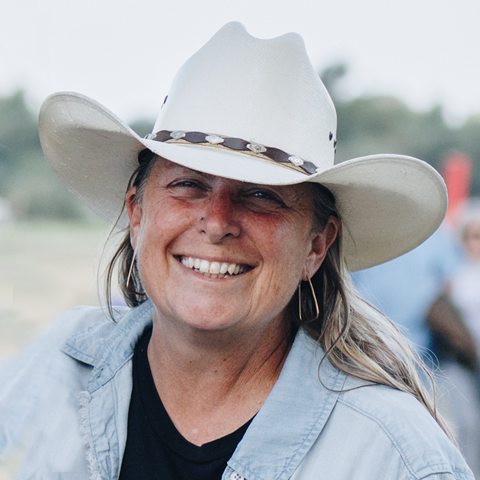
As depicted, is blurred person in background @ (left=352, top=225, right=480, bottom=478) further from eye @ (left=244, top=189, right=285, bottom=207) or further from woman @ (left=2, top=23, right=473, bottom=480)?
eye @ (left=244, top=189, right=285, bottom=207)

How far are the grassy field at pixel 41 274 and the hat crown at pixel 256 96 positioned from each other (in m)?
0.79

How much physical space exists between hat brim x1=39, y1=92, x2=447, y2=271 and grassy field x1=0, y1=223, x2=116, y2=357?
11.0 inches

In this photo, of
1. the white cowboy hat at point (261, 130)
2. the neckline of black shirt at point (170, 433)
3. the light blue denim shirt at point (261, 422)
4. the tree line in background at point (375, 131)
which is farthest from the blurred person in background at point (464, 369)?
the tree line in background at point (375, 131)

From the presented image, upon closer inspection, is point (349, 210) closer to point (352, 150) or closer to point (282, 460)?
point (282, 460)

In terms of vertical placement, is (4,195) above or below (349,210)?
below

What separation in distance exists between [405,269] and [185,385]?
105 inches

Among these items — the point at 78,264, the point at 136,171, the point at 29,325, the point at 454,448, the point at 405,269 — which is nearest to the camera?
the point at 454,448

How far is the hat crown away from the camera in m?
1.75

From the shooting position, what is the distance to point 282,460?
67.1 inches

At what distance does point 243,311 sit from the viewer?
1772mm

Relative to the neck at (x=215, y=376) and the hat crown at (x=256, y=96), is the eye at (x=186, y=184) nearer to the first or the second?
the hat crown at (x=256, y=96)

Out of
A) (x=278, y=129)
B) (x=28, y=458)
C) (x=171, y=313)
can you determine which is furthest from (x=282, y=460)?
(x=278, y=129)

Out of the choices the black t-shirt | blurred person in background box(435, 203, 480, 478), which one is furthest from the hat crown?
blurred person in background box(435, 203, 480, 478)

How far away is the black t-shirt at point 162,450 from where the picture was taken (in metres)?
1.77
